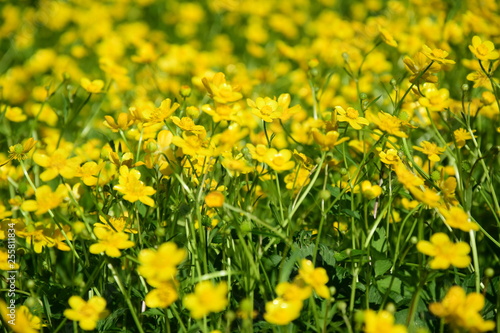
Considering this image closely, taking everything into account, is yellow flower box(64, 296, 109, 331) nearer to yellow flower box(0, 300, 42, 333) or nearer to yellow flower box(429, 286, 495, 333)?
yellow flower box(0, 300, 42, 333)

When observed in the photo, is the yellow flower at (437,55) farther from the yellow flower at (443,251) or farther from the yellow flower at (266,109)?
the yellow flower at (443,251)

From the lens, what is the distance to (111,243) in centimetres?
119

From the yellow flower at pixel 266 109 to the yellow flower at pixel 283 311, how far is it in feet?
1.84

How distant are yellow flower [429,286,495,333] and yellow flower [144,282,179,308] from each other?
0.52 metres

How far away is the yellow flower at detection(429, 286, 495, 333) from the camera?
1.00m

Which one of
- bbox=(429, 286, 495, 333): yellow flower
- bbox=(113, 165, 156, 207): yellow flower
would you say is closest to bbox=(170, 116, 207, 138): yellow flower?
bbox=(113, 165, 156, 207): yellow flower

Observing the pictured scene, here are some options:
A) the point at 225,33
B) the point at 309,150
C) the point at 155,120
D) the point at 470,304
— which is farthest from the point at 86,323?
the point at 225,33

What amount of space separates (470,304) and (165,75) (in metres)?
2.52

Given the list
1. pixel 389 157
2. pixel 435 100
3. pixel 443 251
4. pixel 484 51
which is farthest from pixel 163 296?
pixel 484 51

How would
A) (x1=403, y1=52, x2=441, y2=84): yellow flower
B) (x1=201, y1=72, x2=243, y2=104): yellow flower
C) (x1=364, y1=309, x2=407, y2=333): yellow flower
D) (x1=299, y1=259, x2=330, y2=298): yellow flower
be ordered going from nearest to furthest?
(x1=364, y1=309, x2=407, y2=333): yellow flower, (x1=299, y1=259, x2=330, y2=298): yellow flower, (x1=201, y1=72, x2=243, y2=104): yellow flower, (x1=403, y1=52, x2=441, y2=84): yellow flower

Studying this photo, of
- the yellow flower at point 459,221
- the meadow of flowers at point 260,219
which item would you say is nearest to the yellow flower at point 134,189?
the meadow of flowers at point 260,219

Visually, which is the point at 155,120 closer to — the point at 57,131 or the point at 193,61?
the point at 57,131

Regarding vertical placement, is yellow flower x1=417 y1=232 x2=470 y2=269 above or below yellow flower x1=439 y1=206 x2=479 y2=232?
below

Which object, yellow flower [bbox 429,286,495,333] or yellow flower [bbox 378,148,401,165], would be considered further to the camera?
yellow flower [bbox 378,148,401,165]
